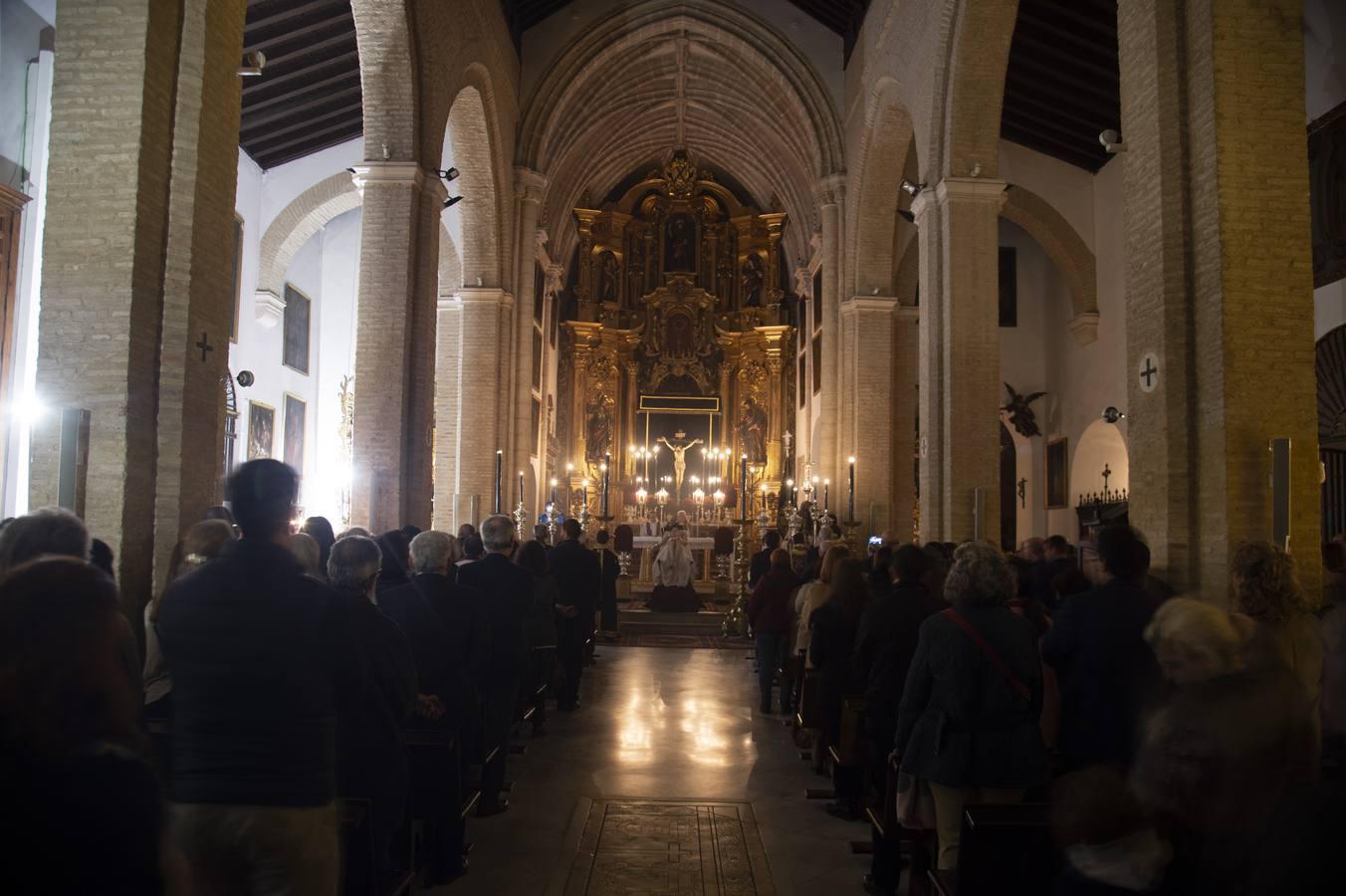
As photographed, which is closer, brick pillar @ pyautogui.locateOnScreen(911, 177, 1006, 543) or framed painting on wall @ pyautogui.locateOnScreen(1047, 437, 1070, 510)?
brick pillar @ pyautogui.locateOnScreen(911, 177, 1006, 543)

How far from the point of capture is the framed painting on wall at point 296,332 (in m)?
18.9

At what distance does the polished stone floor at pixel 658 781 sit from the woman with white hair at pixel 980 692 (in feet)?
4.70

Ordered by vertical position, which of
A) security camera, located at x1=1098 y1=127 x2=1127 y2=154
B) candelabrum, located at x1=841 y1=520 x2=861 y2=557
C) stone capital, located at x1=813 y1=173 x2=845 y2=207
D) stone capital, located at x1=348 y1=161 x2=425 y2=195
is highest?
stone capital, located at x1=813 y1=173 x2=845 y2=207

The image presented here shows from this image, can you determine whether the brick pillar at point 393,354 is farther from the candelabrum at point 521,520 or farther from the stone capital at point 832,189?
the stone capital at point 832,189

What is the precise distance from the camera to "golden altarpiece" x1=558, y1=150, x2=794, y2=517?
90.1 ft

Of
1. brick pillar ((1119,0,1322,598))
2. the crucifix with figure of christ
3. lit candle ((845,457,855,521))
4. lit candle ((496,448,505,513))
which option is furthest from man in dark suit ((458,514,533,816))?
the crucifix with figure of christ

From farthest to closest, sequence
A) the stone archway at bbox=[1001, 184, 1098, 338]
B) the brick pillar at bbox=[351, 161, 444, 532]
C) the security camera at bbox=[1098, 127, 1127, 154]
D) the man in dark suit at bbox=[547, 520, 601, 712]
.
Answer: the stone archway at bbox=[1001, 184, 1098, 338] → the brick pillar at bbox=[351, 161, 444, 532] → the man in dark suit at bbox=[547, 520, 601, 712] → the security camera at bbox=[1098, 127, 1127, 154]

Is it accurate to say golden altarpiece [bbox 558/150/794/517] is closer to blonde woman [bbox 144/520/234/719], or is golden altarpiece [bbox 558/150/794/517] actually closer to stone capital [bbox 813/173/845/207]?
stone capital [bbox 813/173/845/207]

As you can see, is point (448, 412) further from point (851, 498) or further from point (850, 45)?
point (850, 45)

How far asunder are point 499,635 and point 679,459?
69.9 feet

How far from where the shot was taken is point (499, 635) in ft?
19.5

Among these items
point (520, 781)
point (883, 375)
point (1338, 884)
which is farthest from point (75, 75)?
point (883, 375)

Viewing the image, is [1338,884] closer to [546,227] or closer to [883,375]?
[883,375]

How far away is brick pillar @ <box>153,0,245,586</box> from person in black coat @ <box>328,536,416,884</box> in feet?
11.4
